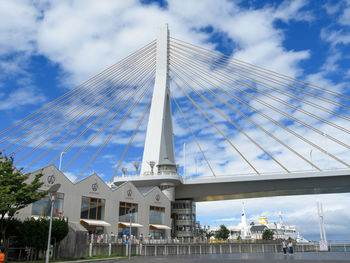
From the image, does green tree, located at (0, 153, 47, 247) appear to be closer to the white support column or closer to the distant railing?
the distant railing

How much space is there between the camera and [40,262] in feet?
68.1

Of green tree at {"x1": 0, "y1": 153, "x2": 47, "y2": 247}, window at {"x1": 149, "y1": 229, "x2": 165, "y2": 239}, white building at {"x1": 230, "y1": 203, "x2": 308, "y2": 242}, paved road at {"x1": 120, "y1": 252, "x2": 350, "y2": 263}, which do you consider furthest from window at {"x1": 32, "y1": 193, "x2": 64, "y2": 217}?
white building at {"x1": 230, "y1": 203, "x2": 308, "y2": 242}

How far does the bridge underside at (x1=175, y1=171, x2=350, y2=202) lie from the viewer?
48.1m

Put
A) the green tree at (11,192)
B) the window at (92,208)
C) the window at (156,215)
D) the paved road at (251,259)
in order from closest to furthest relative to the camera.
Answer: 1. the green tree at (11,192)
2. the paved road at (251,259)
3. the window at (92,208)
4. the window at (156,215)

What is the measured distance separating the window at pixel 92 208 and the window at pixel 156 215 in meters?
8.33

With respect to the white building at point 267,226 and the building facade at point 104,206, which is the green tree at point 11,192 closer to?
the building facade at point 104,206

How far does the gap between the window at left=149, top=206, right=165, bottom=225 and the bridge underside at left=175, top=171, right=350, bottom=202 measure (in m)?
7.57

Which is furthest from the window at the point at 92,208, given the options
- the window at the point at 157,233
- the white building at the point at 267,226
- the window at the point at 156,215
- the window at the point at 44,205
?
the white building at the point at 267,226

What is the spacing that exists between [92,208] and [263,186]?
2616 cm

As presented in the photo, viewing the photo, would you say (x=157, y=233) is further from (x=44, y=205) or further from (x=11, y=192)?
(x=11, y=192)

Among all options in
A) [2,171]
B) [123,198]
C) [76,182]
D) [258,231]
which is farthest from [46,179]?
[258,231]

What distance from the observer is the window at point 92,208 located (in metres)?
37.9

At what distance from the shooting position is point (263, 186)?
168ft

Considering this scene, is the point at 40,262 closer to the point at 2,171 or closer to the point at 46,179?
the point at 2,171
